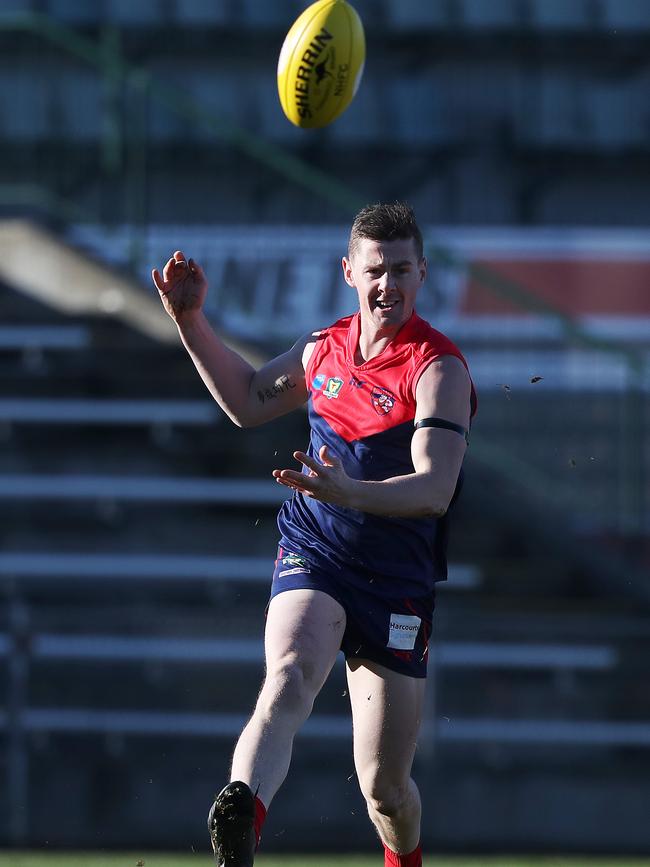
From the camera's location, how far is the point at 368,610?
4520mm

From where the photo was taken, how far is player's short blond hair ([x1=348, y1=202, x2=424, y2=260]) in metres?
4.49

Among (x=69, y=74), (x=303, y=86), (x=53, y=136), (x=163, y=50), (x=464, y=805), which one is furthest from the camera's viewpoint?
(x=163, y=50)

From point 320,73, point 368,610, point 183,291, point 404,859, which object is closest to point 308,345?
point 183,291

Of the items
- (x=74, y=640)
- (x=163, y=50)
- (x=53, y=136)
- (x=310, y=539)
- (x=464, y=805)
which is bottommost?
(x=464, y=805)

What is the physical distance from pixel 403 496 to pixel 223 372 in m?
1.05

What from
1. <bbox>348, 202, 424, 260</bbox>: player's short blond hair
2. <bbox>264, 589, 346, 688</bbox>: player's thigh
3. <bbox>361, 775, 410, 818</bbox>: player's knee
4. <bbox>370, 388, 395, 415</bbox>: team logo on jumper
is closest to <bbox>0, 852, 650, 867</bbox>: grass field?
<bbox>361, 775, 410, 818</bbox>: player's knee

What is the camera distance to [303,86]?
5992 millimetres

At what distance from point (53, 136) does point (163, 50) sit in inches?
96.1

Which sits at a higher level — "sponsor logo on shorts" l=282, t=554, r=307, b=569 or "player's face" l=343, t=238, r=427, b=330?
"player's face" l=343, t=238, r=427, b=330

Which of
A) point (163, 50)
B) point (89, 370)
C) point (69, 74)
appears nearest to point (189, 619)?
point (89, 370)

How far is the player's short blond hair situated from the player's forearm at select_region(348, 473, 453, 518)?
73 centimetres

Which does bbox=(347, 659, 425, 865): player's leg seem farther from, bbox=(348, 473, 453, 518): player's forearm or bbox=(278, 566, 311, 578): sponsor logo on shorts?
bbox=(348, 473, 453, 518): player's forearm

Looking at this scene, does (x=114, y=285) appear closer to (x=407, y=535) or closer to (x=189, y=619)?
(x=189, y=619)

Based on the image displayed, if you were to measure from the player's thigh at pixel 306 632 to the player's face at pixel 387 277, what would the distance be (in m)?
0.83
